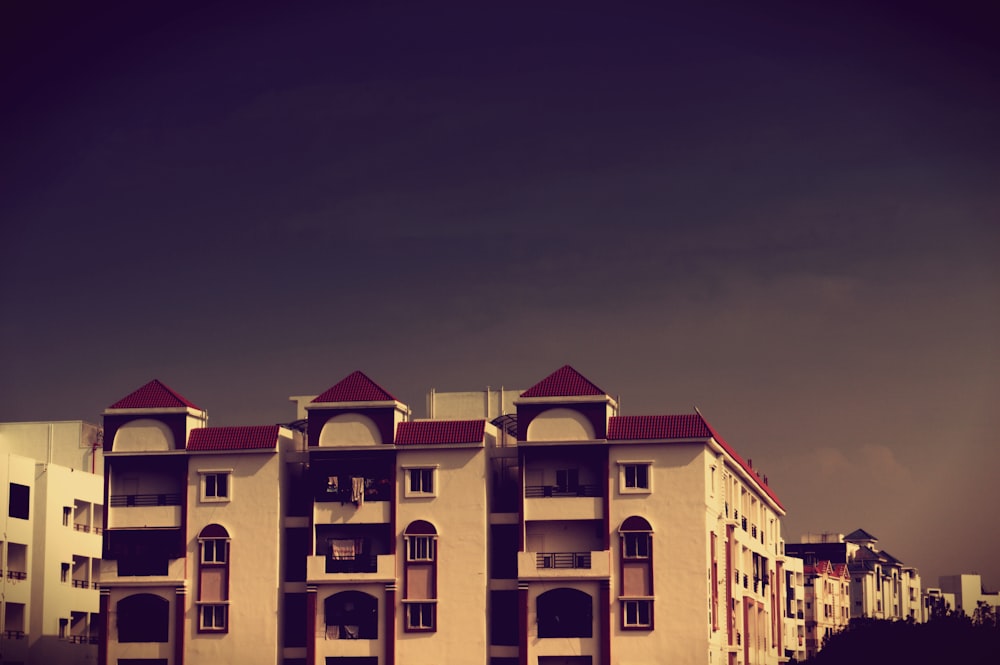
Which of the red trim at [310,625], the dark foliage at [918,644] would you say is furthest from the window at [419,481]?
the dark foliage at [918,644]

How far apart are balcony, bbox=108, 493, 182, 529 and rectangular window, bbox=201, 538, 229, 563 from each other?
2043 mm

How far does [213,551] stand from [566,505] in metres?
19.5

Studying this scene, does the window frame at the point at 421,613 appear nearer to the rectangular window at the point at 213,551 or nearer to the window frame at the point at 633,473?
the rectangular window at the point at 213,551

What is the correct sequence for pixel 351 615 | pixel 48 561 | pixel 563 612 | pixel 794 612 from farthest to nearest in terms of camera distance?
pixel 794 612, pixel 48 561, pixel 351 615, pixel 563 612

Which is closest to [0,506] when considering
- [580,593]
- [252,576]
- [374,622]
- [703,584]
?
[252,576]

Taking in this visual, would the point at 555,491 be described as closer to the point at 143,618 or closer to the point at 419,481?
the point at 419,481

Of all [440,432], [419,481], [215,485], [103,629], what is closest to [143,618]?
[103,629]

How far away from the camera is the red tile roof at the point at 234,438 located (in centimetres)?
8469

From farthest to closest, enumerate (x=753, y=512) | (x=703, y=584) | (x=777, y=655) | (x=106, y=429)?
(x=777, y=655) → (x=753, y=512) → (x=106, y=429) → (x=703, y=584)

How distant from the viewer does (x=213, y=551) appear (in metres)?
84.1

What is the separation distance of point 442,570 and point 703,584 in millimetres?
13838

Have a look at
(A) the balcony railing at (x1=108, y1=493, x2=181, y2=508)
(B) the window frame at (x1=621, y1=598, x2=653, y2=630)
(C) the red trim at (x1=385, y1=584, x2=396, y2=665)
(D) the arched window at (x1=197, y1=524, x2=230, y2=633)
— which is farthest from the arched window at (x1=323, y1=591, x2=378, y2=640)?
(B) the window frame at (x1=621, y1=598, x2=653, y2=630)

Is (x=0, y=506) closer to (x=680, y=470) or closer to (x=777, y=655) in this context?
(x=680, y=470)

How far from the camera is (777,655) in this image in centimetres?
11188
